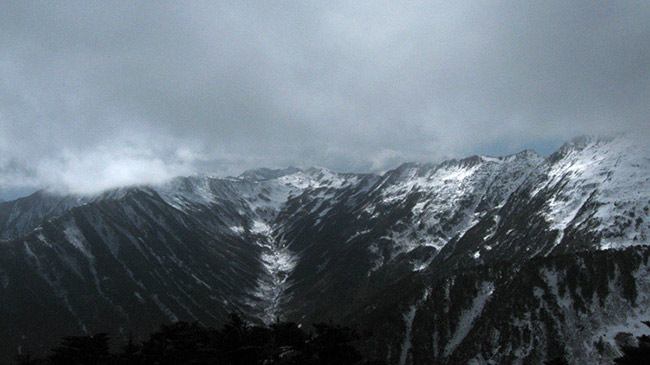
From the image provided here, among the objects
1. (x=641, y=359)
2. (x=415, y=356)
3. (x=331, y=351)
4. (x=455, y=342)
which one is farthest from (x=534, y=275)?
(x=331, y=351)

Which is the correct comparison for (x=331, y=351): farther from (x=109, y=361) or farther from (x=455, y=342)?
(x=455, y=342)

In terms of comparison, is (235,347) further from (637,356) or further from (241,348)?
(637,356)

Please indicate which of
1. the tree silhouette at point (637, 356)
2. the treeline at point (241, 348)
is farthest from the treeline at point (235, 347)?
the tree silhouette at point (637, 356)

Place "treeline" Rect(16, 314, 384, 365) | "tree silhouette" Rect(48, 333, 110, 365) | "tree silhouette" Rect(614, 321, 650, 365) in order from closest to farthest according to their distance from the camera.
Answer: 1. "treeline" Rect(16, 314, 384, 365)
2. "tree silhouette" Rect(614, 321, 650, 365)
3. "tree silhouette" Rect(48, 333, 110, 365)

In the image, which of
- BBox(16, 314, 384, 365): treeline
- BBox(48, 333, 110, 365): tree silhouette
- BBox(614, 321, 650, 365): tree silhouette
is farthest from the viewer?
BBox(48, 333, 110, 365): tree silhouette

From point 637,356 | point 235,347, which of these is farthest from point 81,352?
point 637,356

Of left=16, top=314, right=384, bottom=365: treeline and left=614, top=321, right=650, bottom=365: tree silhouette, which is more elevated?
left=16, top=314, right=384, bottom=365: treeline

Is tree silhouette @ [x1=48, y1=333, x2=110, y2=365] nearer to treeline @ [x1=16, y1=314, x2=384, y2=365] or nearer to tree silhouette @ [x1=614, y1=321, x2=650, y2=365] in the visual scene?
treeline @ [x1=16, y1=314, x2=384, y2=365]

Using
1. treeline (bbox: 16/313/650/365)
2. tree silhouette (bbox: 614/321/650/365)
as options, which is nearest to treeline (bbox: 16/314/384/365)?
treeline (bbox: 16/313/650/365)
